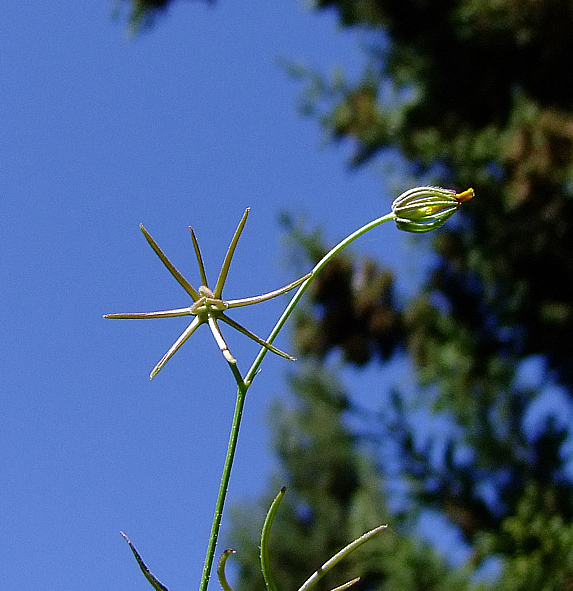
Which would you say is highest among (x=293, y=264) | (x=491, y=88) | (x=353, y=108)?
(x=353, y=108)

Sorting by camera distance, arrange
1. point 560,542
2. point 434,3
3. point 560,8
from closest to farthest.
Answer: point 560,542, point 560,8, point 434,3

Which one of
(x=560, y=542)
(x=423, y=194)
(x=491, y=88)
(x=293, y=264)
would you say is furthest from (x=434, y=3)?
(x=423, y=194)

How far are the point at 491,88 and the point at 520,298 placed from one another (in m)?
1.04

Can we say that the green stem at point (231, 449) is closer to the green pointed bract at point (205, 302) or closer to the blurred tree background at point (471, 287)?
the green pointed bract at point (205, 302)

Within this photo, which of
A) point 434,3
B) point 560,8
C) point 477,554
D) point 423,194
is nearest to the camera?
point 423,194

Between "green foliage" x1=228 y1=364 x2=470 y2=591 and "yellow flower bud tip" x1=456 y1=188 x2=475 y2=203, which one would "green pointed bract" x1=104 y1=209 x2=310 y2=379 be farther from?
"green foliage" x1=228 y1=364 x2=470 y2=591

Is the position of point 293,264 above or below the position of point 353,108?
below

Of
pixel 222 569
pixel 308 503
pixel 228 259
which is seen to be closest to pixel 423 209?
pixel 228 259

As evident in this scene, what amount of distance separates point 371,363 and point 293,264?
0.68 m

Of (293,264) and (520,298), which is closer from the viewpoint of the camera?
(520,298)

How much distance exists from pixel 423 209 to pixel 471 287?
333 cm

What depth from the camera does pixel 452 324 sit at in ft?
12.3

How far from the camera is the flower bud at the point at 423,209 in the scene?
0.52 metres

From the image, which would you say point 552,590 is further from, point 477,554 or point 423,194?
point 423,194
